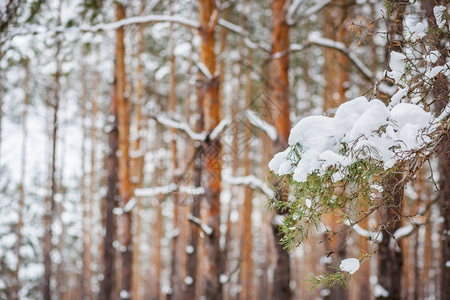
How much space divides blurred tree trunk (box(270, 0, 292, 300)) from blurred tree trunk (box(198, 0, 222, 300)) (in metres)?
0.86

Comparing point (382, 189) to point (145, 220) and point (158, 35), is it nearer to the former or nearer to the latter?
point (158, 35)

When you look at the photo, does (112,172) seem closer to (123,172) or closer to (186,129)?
(123,172)

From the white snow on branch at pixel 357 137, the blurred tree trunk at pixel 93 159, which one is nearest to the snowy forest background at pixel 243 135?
the white snow on branch at pixel 357 137

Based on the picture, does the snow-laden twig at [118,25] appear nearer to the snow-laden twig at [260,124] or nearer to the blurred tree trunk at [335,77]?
the snow-laden twig at [260,124]

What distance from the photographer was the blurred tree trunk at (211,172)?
6.52m

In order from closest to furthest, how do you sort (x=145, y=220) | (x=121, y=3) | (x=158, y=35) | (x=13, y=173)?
(x=121, y=3)
(x=158, y=35)
(x=13, y=173)
(x=145, y=220)

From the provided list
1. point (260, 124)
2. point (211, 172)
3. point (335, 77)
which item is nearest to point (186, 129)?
point (211, 172)

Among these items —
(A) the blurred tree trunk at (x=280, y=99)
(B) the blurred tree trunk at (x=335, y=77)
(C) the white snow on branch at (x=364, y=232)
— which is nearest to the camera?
(C) the white snow on branch at (x=364, y=232)

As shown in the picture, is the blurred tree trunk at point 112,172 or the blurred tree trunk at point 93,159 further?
the blurred tree trunk at point 93,159

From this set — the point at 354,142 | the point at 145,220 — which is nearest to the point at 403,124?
the point at 354,142

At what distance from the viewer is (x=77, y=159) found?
20.7 metres

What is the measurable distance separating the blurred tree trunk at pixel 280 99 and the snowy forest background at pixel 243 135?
21mm

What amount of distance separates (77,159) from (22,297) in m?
6.36

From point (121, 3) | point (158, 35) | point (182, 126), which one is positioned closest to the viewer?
point (182, 126)
